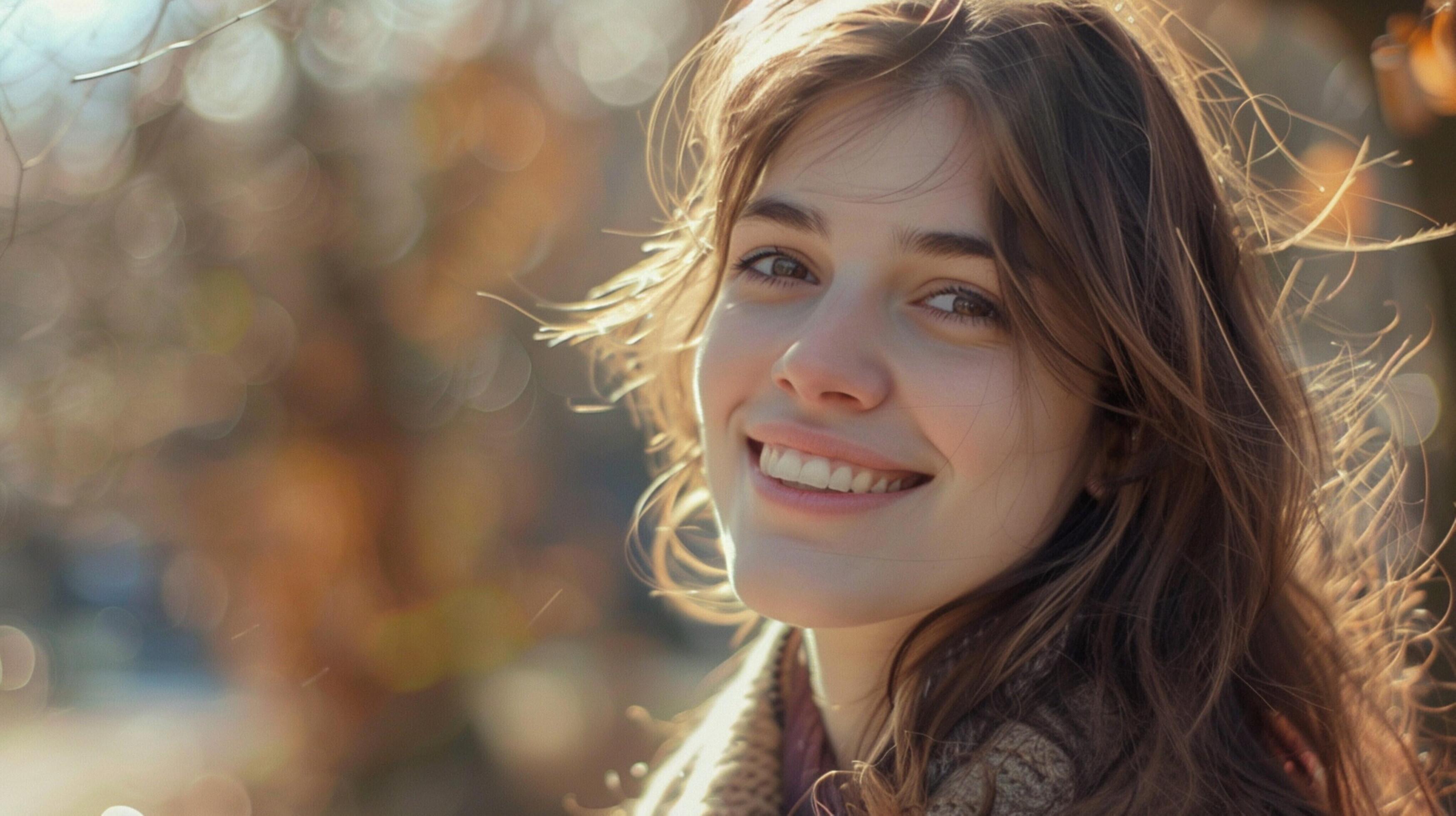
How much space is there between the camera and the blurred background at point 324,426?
15.6ft

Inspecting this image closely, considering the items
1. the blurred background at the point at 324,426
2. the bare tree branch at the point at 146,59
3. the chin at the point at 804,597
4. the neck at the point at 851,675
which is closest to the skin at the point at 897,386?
the chin at the point at 804,597

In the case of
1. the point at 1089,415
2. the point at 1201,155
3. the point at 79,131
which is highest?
the point at 1201,155

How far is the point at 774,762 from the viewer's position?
77.5 inches

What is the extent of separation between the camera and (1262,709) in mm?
1655

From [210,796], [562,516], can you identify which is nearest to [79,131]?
[210,796]

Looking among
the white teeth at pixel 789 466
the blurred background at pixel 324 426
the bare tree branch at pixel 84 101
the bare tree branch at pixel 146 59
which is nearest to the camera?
the bare tree branch at pixel 146 59

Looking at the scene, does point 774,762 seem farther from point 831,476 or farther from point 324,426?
point 324,426

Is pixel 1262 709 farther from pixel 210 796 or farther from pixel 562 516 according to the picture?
pixel 562 516

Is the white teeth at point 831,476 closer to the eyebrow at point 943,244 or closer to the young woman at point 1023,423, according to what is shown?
the young woman at point 1023,423

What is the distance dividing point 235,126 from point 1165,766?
4933 millimetres

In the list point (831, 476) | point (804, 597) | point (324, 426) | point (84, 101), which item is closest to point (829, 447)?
point (831, 476)

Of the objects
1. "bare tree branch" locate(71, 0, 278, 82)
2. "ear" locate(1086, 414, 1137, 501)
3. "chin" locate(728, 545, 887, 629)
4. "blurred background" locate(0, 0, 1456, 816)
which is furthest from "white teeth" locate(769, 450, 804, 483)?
"blurred background" locate(0, 0, 1456, 816)

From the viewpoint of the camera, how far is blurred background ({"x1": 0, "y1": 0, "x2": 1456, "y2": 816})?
15.6ft

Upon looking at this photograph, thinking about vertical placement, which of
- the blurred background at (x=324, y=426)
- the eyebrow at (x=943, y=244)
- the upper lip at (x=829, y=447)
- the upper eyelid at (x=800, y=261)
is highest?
the eyebrow at (x=943, y=244)
